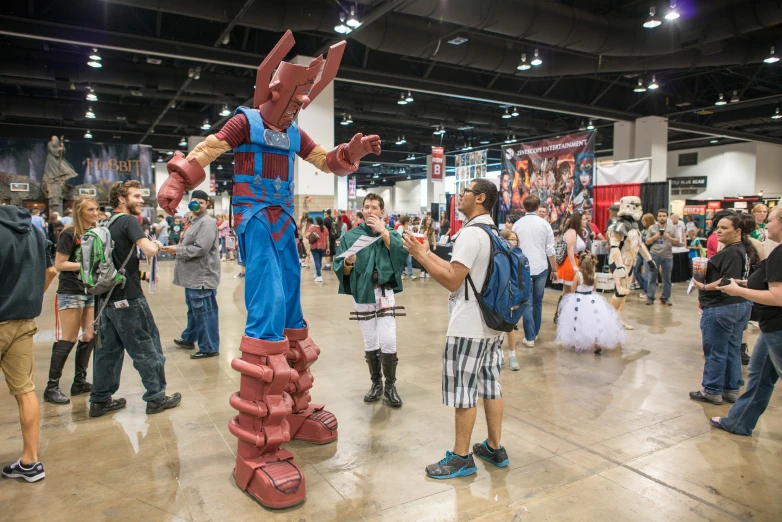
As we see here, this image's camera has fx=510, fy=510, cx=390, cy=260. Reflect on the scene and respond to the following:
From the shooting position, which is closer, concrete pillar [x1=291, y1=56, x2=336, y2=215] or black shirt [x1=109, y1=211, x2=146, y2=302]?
black shirt [x1=109, y1=211, x2=146, y2=302]

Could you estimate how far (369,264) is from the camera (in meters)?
3.88

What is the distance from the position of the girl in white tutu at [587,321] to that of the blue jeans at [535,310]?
11.2 inches

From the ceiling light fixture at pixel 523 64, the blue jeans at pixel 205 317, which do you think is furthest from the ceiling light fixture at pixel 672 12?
the blue jeans at pixel 205 317

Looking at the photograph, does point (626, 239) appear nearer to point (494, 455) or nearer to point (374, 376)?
point (374, 376)

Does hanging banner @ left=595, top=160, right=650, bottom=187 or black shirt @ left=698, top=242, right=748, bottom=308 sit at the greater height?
hanging banner @ left=595, top=160, right=650, bottom=187

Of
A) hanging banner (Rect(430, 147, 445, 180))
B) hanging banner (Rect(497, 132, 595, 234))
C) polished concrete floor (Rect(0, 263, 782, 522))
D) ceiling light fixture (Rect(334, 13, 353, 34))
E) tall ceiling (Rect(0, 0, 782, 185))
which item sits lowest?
polished concrete floor (Rect(0, 263, 782, 522))

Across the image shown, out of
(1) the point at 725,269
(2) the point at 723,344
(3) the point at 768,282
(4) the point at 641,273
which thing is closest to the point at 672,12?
(4) the point at 641,273

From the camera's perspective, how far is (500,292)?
8.86ft

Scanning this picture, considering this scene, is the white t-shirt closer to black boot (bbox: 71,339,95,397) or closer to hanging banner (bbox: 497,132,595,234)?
black boot (bbox: 71,339,95,397)

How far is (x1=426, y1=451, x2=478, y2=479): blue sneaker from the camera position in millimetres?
2822

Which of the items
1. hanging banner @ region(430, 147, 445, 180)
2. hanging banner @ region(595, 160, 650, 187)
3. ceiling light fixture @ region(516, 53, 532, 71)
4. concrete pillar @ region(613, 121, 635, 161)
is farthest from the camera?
concrete pillar @ region(613, 121, 635, 161)

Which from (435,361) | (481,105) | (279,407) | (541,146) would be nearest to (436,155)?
(481,105)

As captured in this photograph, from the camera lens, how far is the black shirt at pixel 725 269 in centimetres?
375

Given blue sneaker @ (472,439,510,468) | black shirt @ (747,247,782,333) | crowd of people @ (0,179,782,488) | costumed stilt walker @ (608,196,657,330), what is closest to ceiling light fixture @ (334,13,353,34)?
crowd of people @ (0,179,782,488)
